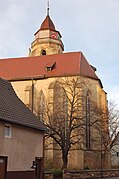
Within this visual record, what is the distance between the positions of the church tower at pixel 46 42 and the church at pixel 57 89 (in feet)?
25.0

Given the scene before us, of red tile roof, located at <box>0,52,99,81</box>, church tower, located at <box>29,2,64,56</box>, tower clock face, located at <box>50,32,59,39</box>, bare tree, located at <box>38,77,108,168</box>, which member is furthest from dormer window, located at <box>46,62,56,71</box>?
tower clock face, located at <box>50,32,59,39</box>

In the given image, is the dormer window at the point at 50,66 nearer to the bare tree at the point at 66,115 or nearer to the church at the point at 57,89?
the church at the point at 57,89

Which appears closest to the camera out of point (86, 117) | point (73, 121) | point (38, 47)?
point (73, 121)

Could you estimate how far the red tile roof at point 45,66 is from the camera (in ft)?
121

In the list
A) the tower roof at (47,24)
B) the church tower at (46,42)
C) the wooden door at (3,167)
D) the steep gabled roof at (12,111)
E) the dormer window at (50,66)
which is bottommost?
the wooden door at (3,167)

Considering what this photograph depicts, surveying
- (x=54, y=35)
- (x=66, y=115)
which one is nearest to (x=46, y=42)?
(x=54, y=35)

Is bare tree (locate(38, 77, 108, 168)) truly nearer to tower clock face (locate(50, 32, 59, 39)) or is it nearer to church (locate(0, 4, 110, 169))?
church (locate(0, 4, 110, 169))

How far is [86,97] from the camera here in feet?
117

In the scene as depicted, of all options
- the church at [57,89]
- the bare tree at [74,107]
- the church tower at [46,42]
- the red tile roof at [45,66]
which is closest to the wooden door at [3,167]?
the bare tree at [74,107]

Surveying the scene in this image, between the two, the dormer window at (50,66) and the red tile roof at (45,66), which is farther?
the dormer window at (50,66)

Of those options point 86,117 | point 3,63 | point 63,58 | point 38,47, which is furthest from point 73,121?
point 38,47

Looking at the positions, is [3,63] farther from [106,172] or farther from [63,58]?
[106,172]

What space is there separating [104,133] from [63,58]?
11.9 m

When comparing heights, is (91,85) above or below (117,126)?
above
